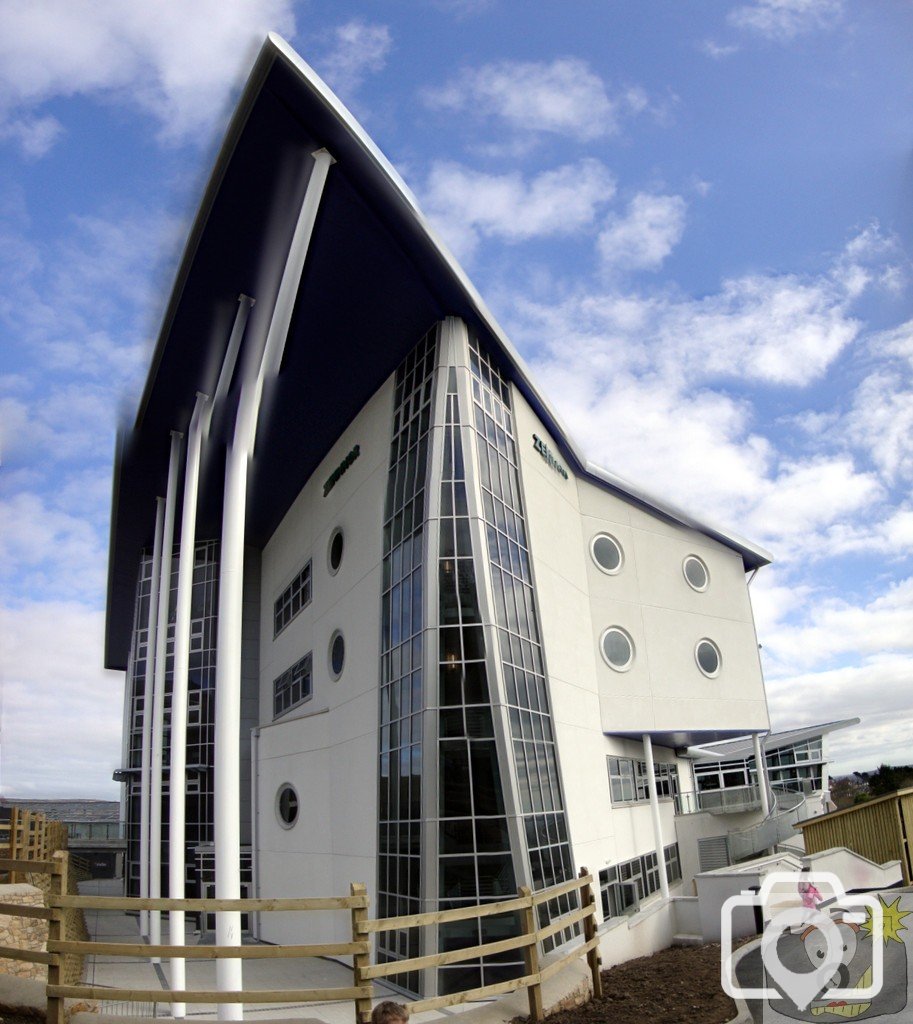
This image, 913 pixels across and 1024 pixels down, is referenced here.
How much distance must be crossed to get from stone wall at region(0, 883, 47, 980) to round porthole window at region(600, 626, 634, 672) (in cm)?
1478

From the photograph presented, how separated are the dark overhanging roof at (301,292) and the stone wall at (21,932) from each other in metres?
10.3

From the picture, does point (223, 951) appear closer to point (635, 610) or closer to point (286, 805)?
point (286, 805)

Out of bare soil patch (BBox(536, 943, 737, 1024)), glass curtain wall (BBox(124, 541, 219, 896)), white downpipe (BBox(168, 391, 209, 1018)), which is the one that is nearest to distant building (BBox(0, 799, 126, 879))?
glass curtain wall (BBox(124, 541, 219, 896))

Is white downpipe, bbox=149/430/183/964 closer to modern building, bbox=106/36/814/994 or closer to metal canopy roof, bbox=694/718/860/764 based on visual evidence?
modern building, bbox=106/36/814/994

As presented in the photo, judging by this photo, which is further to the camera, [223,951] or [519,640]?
[519,640]

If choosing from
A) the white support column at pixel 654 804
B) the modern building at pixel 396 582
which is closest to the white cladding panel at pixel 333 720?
the modern building at pixel 396 582

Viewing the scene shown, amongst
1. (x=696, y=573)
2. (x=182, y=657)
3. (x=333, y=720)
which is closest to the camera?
(x=182, y=657)

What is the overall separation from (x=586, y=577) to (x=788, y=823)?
11.6m

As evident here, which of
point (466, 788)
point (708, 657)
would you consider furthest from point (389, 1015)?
point (708, 657)

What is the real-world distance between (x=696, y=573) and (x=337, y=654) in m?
12.1

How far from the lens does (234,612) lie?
13.0 m

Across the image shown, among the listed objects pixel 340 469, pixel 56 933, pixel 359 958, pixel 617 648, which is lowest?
pixel 359 958

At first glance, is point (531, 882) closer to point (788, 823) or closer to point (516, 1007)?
point (516, 1007)

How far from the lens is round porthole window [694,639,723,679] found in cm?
2534
